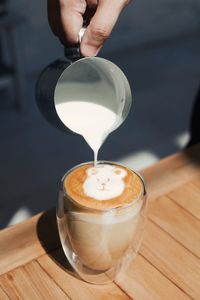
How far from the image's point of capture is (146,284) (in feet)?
2.67

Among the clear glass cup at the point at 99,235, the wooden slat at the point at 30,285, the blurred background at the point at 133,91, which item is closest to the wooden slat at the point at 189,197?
the clear glass cup at the point at 99,235

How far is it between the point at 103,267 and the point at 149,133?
163 centimetres

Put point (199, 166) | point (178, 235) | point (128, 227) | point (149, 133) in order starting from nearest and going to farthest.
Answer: point (128, 227), point (178, 235), point (199, 166), point (149, 133)

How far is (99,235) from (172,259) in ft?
0.53

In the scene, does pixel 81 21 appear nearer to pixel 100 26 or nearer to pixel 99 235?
pixel 100 26

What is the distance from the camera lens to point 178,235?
917 mm

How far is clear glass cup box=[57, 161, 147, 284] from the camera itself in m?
0.77

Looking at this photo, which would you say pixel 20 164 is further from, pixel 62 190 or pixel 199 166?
pixel 62 190

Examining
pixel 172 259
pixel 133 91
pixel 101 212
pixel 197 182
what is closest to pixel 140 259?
pixel 172 259

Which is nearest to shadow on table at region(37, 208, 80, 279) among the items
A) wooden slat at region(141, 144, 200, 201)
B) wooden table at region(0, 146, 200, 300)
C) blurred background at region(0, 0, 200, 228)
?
wooden table at region(0, 146, 200, 300)

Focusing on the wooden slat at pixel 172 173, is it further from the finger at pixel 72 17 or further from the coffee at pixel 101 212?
the finger at pixel 72 17

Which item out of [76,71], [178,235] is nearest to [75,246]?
[178,235]

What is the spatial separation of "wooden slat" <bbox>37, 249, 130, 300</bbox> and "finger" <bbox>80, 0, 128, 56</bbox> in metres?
0.41

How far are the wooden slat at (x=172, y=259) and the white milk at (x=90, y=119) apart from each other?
0.69 feet
